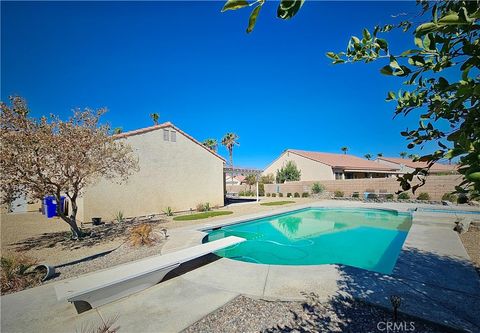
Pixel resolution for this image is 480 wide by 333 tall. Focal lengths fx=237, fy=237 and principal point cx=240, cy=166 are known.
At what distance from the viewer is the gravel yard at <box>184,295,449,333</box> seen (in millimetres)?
3988

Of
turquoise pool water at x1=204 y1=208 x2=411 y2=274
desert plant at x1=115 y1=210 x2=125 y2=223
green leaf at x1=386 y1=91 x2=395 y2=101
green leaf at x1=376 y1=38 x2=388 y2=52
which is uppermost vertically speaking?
green leaf at x1=376 y1=38 x2=388 y2=52

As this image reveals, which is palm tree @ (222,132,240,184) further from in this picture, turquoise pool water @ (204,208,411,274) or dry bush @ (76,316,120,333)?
dry bush @ (76,316,120,333)

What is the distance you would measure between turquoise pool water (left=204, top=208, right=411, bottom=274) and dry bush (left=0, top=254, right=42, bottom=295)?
6027mm

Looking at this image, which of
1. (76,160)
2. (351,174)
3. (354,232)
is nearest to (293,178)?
(351,174)

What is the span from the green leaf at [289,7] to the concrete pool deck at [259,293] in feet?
15.7

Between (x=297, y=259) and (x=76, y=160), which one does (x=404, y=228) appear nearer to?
(x=297, y=259)

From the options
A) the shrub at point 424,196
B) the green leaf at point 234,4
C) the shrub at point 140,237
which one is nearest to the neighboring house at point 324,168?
the shrub at point 424,196

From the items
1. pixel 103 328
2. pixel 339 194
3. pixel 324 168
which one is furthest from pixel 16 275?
pixel 324 168

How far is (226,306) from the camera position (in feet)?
15.7

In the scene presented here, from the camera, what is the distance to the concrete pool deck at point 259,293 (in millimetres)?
4297

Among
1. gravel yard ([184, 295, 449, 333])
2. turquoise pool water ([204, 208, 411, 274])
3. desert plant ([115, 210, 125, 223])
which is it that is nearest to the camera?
Result: gravel yard ([184, 295, 449, 333])

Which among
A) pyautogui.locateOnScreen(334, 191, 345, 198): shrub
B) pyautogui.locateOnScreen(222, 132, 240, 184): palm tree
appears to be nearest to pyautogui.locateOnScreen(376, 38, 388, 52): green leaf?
pyautogui.locateOnScreen(334, 191, 345, 198): shrub

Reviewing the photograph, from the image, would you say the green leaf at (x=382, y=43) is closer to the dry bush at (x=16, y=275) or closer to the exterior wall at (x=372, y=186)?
the dry bush at (x=16, y=275)

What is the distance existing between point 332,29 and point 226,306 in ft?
42.2
